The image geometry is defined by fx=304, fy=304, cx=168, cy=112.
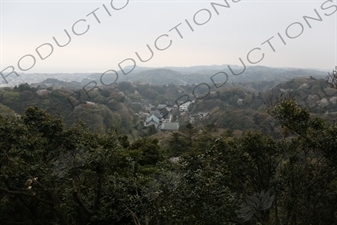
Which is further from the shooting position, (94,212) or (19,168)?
(94,212)

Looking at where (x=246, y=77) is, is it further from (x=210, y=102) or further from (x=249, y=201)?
(x=249, y=201)

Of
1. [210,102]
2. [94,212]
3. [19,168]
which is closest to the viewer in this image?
[19,168]

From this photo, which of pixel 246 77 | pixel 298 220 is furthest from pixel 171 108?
pixel 246 77

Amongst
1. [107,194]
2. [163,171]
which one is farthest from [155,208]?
[107,194]

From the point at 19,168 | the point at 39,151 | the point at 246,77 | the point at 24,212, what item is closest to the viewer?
the point at 19,168

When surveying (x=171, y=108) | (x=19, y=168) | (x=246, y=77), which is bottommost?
(x=246, y=77)

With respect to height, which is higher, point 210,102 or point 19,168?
point 19,168

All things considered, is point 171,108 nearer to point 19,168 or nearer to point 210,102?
point 210,102

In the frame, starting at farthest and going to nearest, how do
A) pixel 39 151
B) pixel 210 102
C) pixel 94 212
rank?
pixel 210 102 → pixel 94 212 → pixel 39 151

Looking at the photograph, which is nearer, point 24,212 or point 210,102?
point 24,212
